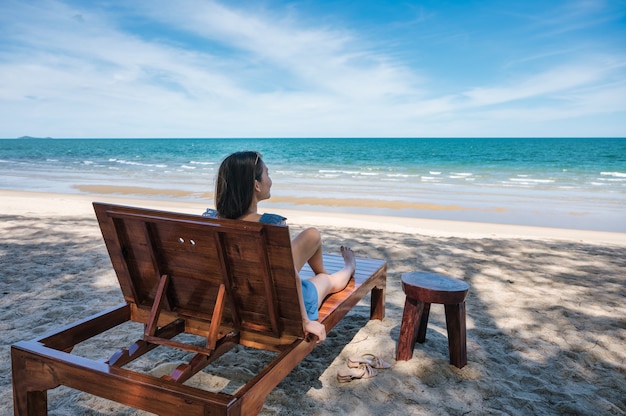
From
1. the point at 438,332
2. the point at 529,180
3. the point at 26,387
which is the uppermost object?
the point at 529,180

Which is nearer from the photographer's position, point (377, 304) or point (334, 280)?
point (334, 280)

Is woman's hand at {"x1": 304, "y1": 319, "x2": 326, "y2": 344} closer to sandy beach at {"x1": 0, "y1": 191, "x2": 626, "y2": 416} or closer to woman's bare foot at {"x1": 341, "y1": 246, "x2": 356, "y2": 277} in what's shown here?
sandy beach at {"x1": 0, "y1": 191, "x2": 626, "y2": 416}

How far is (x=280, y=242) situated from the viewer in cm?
196

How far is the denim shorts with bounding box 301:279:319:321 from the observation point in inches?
102

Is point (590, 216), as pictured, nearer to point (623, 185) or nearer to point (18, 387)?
point (623, 185)

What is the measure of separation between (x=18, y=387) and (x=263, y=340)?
1160 mm

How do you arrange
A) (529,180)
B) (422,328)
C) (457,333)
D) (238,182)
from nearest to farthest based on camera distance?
(238,182)
(457,333)
(422,328)
(529,180)

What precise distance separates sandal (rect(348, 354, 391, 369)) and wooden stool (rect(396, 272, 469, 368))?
14cm

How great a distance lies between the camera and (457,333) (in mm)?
2939

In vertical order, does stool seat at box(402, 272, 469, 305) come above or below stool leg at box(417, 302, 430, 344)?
above

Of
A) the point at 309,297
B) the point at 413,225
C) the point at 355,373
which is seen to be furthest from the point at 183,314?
the point at 413,225

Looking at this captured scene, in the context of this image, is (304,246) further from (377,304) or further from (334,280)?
(377,304)

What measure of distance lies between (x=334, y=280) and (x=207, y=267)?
1.08 meters

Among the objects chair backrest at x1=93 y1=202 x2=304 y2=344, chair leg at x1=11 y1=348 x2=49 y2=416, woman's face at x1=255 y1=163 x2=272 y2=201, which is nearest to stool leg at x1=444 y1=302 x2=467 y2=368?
chair backrest at x1=93 y1=202 x2=304 y2=344
